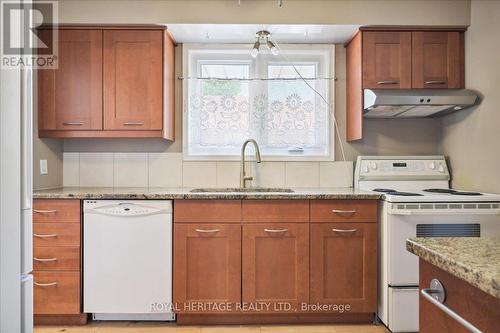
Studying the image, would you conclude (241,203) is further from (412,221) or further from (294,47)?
(294,47)

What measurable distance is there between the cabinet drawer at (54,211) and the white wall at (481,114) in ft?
8.93

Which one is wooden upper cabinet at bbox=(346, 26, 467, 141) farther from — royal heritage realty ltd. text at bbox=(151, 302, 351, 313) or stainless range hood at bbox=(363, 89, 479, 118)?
royal heritage realty ltd. text at bbox=(151, 302, 351, 313)

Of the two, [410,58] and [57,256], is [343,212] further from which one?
[57,256]

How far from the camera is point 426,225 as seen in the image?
2.07 m

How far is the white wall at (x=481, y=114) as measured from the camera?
2168mm

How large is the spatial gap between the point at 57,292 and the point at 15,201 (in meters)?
1.57

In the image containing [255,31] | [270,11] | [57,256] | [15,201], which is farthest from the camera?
[255,31]

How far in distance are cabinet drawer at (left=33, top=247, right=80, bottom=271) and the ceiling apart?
171 centimetres

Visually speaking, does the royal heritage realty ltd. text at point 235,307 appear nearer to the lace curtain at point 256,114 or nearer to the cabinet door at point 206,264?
the cabinet door at point 206,264

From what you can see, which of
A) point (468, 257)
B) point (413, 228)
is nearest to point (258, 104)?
point (413, 228)

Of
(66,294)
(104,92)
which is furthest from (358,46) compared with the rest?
(66,294)

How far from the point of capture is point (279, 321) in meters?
2.26

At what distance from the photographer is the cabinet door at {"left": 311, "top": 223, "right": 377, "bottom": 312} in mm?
2180

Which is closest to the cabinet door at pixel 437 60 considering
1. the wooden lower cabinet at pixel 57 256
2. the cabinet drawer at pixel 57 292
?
the wooden lower cabinet at pixel 57 256
